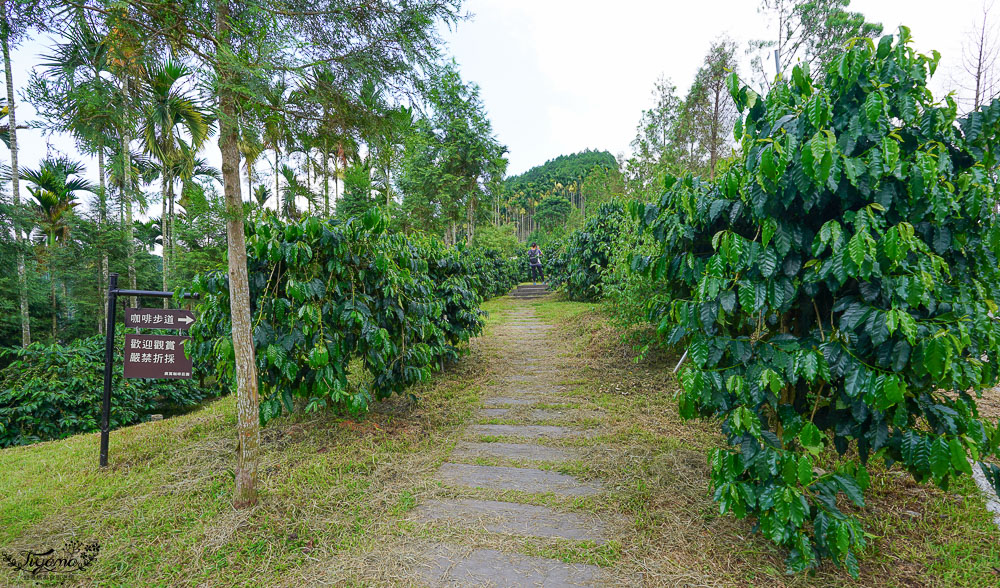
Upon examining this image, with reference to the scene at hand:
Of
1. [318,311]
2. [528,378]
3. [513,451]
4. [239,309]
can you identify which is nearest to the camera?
[239,309]

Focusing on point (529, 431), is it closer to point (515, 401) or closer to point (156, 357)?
point (515, 401)

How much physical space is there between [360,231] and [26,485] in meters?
2.92

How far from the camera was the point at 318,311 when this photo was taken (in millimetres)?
3068

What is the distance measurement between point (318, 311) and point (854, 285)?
10.3 feet

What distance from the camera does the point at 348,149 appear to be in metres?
2.62

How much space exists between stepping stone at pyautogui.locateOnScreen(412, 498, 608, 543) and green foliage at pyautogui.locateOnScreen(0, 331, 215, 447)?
655 cm

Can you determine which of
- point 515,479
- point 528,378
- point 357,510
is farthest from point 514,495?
point 528,378

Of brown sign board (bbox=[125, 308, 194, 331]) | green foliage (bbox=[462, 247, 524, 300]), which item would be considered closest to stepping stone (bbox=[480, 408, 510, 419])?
brown sign board (bbox=[125, 308, 194, 331])

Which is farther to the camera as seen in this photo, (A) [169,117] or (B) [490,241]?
(B) [490,241]

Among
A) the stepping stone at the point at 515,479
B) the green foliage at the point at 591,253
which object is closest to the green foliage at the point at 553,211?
the green foliage at the point at 591,253

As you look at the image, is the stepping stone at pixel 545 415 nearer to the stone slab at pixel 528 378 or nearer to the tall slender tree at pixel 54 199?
the stone slab at pixel 528 378

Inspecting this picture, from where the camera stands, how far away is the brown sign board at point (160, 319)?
128 inches

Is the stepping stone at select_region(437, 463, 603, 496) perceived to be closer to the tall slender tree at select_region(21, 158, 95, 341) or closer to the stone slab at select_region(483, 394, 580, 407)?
the stone slab at select_region(483, 394, 580, 407)

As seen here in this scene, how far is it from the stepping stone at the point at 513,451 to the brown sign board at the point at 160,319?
237 cm
